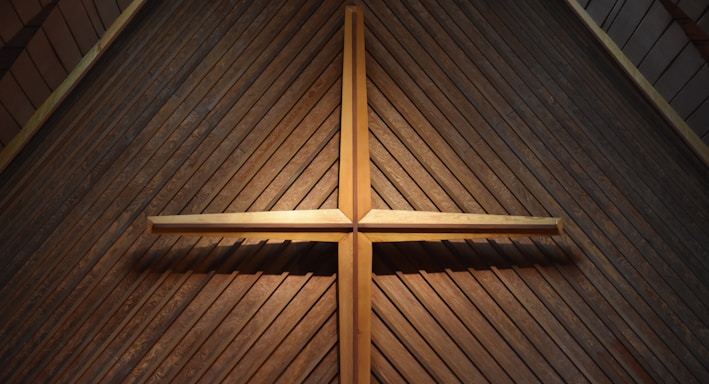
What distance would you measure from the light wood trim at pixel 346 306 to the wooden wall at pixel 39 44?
6.48 feet

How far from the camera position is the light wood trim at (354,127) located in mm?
3494

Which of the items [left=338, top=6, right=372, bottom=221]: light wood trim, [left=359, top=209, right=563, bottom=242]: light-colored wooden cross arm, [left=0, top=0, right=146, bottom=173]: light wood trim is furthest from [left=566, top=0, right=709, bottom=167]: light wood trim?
[left=0, top=0, right=146, bottom=173]: light wood trim

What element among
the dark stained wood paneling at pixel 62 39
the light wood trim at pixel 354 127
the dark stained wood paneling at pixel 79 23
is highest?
the dark stained wood paneling at pixel 79 23

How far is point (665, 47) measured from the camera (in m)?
3.86

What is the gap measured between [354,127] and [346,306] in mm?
980

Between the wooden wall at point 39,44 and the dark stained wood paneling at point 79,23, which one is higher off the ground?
the dark stained wood paneling at point 79,23

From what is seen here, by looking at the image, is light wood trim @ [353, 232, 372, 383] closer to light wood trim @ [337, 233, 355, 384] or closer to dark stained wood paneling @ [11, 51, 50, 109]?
light wood trim @ [337, 233, 355, 384]

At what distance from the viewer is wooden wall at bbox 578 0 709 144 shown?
372cm

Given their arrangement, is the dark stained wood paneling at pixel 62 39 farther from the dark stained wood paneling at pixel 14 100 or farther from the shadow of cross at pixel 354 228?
the shadow of cross at pixel 354 228

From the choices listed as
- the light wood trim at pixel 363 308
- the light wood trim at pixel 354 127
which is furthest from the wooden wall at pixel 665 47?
the light wood trim at pixel 363 308

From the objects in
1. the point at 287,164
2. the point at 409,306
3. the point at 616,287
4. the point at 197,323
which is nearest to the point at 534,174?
the point at 616,287

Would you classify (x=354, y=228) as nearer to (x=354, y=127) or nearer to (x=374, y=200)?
(x=374, y=200)

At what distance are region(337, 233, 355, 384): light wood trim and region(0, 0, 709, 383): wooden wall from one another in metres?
0.18

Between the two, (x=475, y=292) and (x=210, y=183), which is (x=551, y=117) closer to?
(x=475, y=292)
